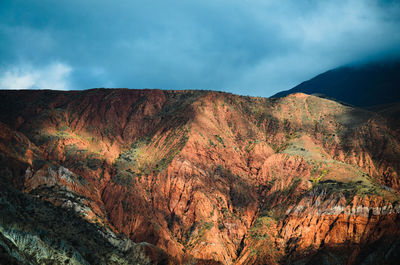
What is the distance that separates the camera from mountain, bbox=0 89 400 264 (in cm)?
8169

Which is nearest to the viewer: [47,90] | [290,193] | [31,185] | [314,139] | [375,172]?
[31,185]

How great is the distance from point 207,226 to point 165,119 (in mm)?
47937

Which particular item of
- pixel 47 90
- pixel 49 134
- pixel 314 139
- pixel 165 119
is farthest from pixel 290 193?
pixel 47 90

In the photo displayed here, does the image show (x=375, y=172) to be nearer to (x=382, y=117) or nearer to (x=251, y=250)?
(x=382, y=117)

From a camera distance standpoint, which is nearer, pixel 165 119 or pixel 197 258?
pixel 197 258

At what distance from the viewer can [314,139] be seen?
439 feet

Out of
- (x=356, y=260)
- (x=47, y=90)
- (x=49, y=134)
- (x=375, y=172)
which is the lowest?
(x=356, y=260)

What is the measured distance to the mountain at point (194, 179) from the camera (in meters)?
81.7

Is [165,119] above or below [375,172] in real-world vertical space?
above

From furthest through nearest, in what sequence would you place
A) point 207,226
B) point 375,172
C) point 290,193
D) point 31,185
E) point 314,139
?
1. point 314,139
2. point 375,172
3. point 290,193
4. point 207,226
5. point 31,185

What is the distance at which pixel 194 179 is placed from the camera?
360ft

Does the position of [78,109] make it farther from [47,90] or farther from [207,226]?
[207,226]

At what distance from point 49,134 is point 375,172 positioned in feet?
311

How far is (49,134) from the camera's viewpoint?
122 m
